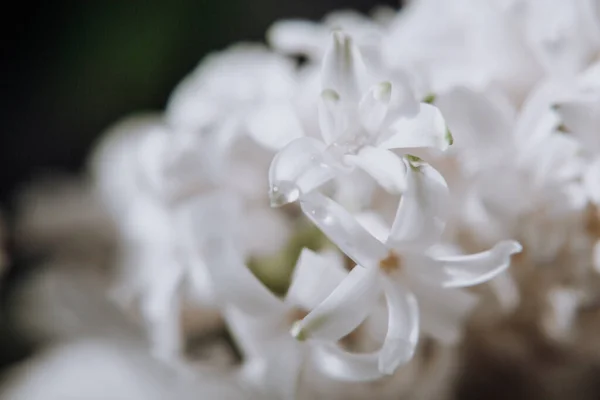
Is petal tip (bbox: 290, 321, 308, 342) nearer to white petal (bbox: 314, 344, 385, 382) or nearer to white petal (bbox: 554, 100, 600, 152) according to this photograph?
white petal (bbox: 314, 344, 385, 382)

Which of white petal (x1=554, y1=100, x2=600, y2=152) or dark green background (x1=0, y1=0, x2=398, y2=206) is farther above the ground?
white petal (x1=554, y1=100, x2=600, y2=152)

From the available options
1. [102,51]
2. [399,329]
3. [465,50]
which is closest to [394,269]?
[399,329]

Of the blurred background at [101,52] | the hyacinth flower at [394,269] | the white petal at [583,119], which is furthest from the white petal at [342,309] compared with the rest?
the blurred background at [101,52]

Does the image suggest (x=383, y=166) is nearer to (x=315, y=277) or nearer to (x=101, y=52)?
(x=315, y=277)

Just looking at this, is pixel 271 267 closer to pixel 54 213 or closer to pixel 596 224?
pixel 596 224

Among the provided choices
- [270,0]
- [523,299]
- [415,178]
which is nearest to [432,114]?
[415,178]

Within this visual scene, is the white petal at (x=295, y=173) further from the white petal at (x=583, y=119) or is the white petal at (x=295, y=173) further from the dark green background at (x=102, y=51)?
the dark green background at (x=102, y=51)

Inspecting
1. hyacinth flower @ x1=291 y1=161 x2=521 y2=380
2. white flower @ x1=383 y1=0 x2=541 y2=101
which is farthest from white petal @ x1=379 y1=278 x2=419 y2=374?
white flower @ x1=383 y1=0 x2=541 y2=101
